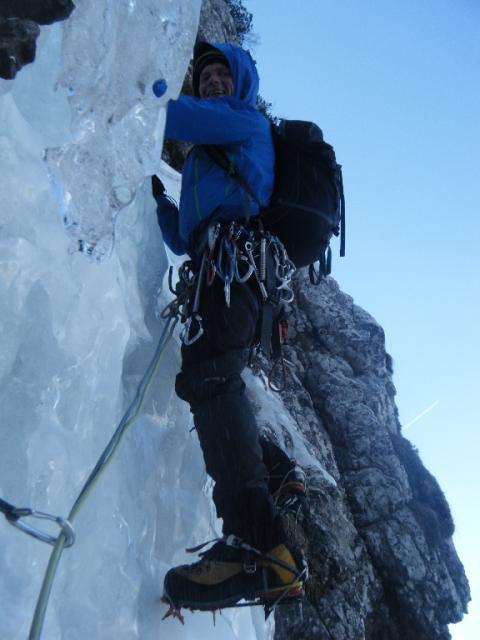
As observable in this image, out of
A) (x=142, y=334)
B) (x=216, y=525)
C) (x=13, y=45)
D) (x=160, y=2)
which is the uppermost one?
(x=160, y=2)

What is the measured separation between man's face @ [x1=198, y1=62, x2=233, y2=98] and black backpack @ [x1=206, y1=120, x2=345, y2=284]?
1.59 ft

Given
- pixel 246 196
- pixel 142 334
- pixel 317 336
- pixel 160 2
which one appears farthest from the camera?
pixel 317 336

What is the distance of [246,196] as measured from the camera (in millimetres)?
3129

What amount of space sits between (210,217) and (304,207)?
19.2 inches

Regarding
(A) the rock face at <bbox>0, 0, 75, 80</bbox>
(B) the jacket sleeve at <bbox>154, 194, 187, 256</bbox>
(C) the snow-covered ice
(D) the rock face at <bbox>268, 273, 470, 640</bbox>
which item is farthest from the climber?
(D) the rock face at <bbox>268, 273, 470, 640</bbox>

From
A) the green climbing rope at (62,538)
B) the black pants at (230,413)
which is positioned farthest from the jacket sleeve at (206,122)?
the green climbing rope at (62,538)

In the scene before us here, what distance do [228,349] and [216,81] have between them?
1755mm

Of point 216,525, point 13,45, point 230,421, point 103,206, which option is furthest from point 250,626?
point 13,45

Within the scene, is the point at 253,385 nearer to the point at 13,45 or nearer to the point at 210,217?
the point at 210,217

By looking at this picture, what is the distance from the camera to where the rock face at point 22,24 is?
2.63m

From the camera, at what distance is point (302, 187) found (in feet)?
10.8

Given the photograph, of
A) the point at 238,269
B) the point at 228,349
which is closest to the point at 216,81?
the point at 238,269

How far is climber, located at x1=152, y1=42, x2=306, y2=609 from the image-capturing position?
256cm

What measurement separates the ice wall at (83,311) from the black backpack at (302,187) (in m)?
0.66
